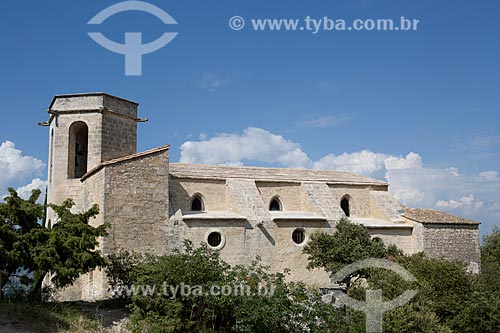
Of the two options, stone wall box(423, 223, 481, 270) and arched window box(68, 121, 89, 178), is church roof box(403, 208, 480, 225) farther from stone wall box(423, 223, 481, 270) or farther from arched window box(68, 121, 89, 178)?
arched window box(68, 121, 89, 178)

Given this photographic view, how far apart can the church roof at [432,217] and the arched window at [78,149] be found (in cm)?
1744

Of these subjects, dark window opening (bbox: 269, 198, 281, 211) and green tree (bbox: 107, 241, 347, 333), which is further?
dark window opening (bbox: 269, 198, 281, 211)

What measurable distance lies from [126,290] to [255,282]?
5430mm

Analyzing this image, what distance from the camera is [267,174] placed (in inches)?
1025

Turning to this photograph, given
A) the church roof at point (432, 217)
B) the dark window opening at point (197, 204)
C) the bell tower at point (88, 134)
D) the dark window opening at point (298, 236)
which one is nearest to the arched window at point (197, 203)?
the dark window opening at point (197, 204)

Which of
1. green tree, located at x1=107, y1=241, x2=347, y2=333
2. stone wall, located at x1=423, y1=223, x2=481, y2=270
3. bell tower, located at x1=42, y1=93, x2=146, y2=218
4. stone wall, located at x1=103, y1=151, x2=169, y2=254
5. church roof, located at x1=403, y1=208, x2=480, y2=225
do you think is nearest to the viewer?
green tree, located at x1=107, y1=241, x2=347, y2=333

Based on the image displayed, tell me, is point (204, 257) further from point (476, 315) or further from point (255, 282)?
point (476, 315)

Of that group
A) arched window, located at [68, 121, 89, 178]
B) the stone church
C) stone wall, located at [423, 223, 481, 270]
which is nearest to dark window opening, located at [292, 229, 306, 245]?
the stone church

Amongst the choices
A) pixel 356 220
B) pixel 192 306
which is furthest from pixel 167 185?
pixel 356 220

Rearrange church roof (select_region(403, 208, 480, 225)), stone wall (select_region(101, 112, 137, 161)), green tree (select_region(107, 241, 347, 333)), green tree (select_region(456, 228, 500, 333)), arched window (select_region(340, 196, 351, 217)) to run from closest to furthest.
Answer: green tree (select_region(107, 241, 347, 333)) < green tree (select_region(456, 228, 500, 333)) < stone wall (select_region(101, 112, 137, 161)) < church roof (select_region(403, 208, 480, 225)) < arched window (select_region(340, 196, 351, 217))

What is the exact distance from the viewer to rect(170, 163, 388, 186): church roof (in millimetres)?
23984

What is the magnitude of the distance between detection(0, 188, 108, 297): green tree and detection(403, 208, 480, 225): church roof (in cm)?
1720

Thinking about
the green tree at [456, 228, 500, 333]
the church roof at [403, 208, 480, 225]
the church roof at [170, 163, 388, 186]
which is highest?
the church roof at [170, 163, 388, 186]

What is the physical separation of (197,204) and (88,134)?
623 centimetres
